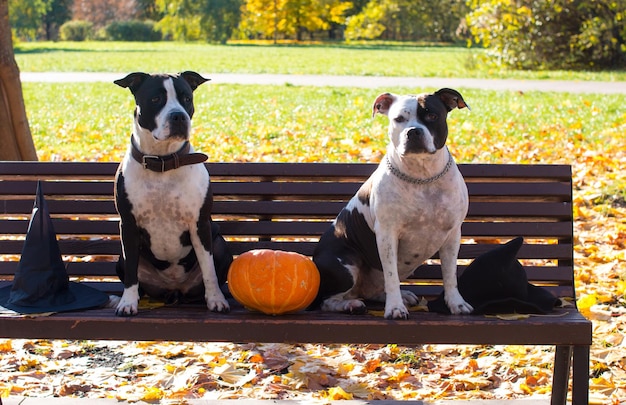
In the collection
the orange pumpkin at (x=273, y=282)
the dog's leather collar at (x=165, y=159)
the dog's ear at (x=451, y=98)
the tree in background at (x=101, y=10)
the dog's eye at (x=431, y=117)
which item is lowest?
the orange pumpkin at (x=273, y=282)

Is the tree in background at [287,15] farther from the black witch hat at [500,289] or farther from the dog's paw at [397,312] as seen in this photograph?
the dog's paw at [397,312]

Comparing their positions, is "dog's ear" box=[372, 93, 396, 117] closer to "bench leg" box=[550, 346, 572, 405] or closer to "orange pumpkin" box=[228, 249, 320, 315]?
"orange pumpkin" box=[228, 249, 320, 315]

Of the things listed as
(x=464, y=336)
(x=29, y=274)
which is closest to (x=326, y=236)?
(x=464, y=336)

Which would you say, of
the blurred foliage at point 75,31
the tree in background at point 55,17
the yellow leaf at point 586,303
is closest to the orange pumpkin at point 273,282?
the yellow leaf at point 586,303

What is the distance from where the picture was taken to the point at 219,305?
12.1 feet

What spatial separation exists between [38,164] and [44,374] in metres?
1.10

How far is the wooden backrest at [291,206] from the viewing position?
13.9 feet

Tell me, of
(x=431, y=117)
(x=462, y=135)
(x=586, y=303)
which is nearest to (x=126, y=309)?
(x=431, y=117)

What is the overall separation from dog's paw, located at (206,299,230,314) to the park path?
1329cm

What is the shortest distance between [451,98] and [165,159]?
4.02 ft

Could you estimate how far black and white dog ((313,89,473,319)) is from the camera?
3471 millimetres

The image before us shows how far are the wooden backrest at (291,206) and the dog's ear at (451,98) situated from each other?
2.54ft

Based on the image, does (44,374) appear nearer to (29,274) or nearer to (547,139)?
(29,274)

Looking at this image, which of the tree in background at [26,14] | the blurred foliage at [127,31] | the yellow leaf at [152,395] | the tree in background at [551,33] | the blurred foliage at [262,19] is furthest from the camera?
the blurred foliage at [127,31]
